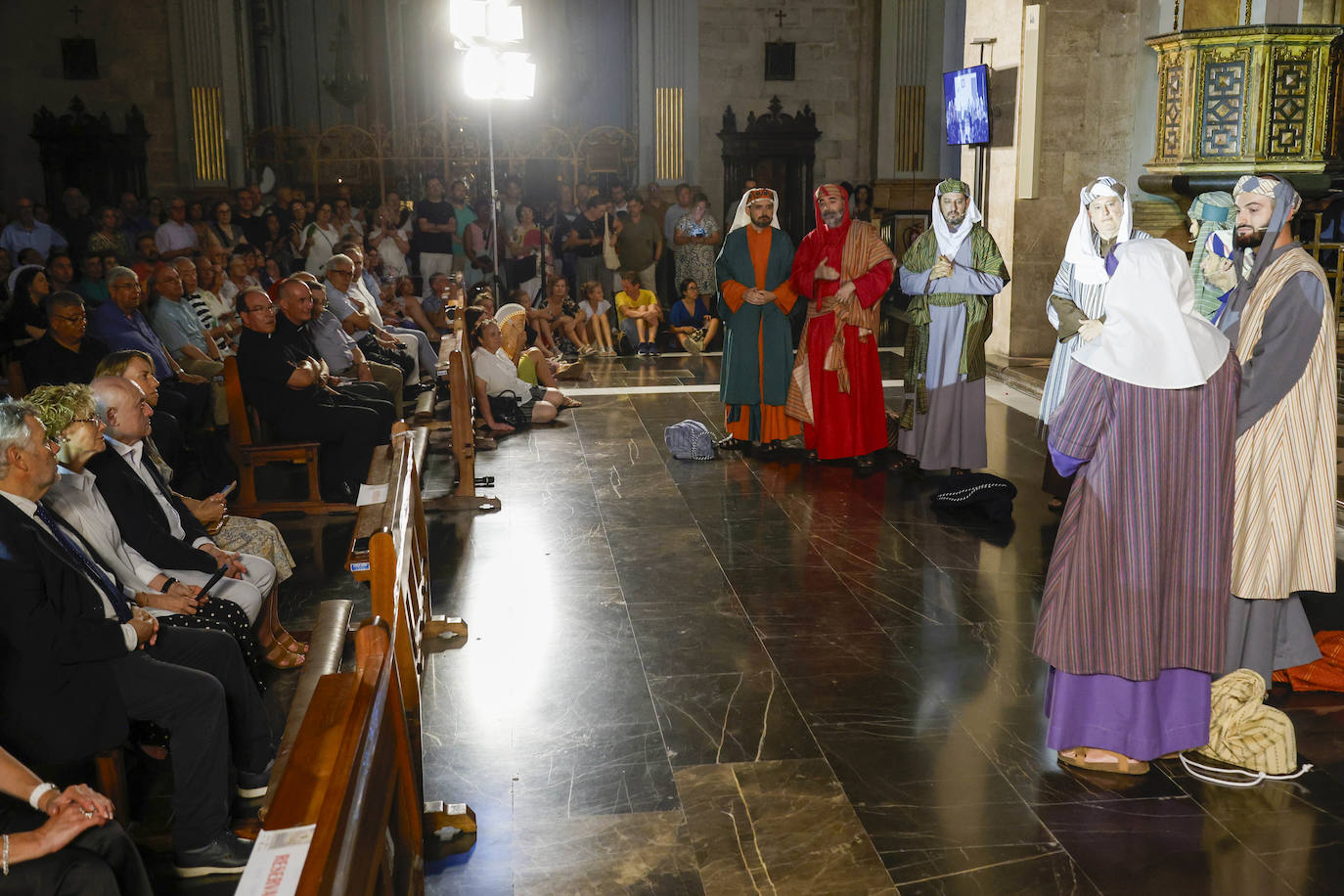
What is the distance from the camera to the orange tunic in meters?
8.15

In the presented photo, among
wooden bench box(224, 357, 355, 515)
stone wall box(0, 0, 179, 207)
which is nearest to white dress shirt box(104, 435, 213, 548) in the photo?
wooden bench box(224, 357, 355, 515)

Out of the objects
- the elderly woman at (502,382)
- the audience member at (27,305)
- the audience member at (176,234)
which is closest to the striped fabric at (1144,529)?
the elderly woman at (502,382)

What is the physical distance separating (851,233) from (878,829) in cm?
481

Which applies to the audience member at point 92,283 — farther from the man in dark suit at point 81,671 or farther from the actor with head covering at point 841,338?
the man in dark suit at point 81,671

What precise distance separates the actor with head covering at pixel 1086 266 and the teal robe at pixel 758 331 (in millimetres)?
1884

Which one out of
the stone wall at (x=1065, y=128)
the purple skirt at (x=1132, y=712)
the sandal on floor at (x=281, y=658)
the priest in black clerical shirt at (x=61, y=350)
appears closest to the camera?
the purple skirt at (x=1132, y=712)

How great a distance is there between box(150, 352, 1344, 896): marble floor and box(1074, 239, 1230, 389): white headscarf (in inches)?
51.0

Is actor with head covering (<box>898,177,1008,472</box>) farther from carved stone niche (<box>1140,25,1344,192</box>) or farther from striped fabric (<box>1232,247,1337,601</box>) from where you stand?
carved stone niche (<box>1140,25,1344,192</box>)

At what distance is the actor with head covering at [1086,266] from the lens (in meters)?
5.81

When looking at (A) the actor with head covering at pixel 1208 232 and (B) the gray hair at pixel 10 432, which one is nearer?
(B) the gray hair at pixel 10 432

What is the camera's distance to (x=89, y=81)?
1650 cm

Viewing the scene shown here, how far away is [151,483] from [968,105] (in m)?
9.19

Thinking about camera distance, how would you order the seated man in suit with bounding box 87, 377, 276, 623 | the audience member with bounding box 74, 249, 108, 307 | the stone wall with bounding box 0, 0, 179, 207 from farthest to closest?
the stone wall with bounding box 0, 0, 179, 207, the audience member with bounding box 74, 249, 108, 307, the seated man in suit with bounding box 87, 377, 276, 623

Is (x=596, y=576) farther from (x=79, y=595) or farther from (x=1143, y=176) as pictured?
(x=1143, y=176)
